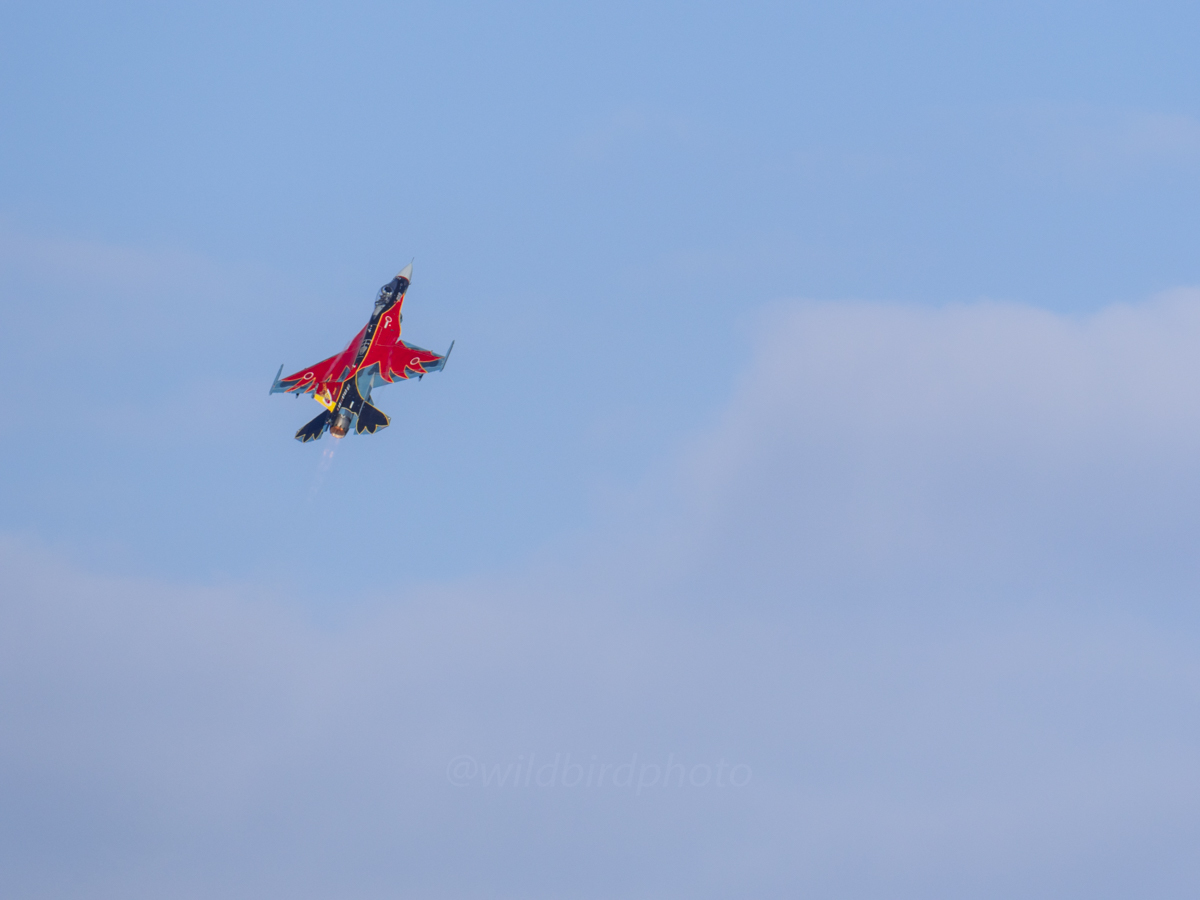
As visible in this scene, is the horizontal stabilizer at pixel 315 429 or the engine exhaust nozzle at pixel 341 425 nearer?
the engine exhaust nozzle at pixel 341 425

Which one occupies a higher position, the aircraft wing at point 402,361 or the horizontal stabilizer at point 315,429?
the aircraft wing at point 402,361

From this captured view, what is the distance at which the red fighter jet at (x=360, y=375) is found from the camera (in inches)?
5153

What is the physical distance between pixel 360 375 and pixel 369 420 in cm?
430

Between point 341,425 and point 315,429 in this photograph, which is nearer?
point 341,425

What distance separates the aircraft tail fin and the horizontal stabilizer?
331cm

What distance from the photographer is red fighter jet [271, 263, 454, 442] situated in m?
131

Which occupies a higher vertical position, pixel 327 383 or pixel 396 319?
pixel 396 319

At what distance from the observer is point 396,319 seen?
140 metres

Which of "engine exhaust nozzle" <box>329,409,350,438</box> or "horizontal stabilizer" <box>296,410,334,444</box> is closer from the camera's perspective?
"engine exhaust nozzle" <box>329,409,350,438</box>

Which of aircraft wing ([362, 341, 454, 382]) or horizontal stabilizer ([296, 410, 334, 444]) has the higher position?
aircraft wing ([362, 341, 454, 382])

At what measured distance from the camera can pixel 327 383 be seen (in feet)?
439

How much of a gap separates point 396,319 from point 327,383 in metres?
9.61

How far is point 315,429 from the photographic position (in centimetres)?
13262

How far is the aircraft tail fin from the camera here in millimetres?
130375
